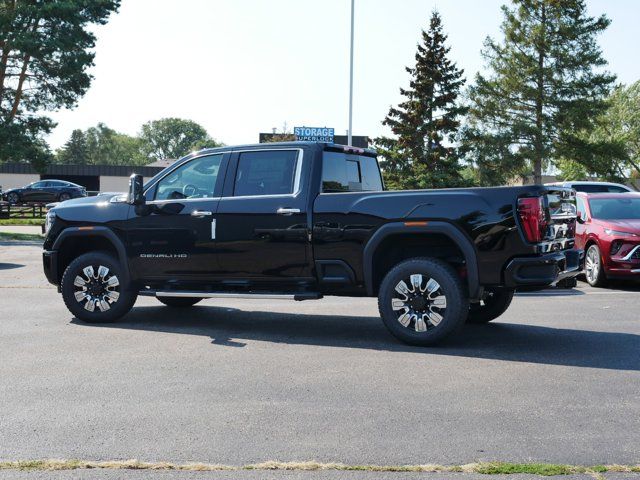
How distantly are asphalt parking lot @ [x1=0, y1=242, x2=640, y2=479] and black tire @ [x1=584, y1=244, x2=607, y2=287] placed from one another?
3.42 meters

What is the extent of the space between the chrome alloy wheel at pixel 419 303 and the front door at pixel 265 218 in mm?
1032

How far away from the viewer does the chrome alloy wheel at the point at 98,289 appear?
8.77 m

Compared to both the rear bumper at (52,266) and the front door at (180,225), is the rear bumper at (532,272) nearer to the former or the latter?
the front door at (180,225)

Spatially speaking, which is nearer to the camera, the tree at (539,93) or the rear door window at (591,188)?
the rear door window at (591,188)

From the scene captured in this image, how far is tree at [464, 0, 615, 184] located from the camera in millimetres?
49750

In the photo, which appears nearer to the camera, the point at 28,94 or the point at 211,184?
the point at 211,184

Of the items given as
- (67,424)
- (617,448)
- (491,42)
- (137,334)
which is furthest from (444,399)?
(491,42)

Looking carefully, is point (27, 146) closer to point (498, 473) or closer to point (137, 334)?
point (137, 334)

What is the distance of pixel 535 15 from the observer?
5159cm

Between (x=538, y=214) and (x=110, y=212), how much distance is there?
4796mm

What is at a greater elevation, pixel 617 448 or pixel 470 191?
pixel 470 191

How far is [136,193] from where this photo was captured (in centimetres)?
853

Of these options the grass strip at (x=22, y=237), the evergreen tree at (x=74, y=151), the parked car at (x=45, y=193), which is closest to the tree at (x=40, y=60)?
the grass strip at (x=22, y=237)

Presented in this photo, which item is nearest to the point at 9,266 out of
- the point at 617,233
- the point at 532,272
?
the point at 617,233
